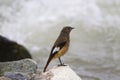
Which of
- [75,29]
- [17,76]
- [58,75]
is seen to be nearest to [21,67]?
[17,76]

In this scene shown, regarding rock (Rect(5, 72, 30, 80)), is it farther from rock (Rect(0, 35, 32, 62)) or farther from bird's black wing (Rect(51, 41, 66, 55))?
rock (Rect(0, 35, 32, 62))

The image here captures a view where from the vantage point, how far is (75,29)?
1172 cm

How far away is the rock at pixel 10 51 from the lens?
7.91 meters

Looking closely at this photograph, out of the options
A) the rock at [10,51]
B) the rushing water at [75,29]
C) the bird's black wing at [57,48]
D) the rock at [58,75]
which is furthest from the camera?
the rushing water at [75,29]

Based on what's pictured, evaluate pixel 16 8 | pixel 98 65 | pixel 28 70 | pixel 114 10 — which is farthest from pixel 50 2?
pixel 28 70

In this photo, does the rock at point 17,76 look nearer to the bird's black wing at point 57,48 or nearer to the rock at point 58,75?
the rock at point 58,75

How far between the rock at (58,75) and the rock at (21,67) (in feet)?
1.19

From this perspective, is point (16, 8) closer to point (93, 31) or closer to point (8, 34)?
point (8, 34)

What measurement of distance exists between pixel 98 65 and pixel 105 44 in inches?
54.4

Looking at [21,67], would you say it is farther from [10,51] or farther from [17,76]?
[10,51]

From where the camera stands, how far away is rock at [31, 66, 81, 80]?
18.3 ft

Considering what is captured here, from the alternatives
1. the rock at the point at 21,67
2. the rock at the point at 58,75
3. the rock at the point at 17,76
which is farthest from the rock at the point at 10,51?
the rock at the point at 17,76

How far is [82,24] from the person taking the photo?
11938 millimetres

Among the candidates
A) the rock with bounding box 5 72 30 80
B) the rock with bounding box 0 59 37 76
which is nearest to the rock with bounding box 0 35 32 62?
the rock with bounding box 0 59 37 76
